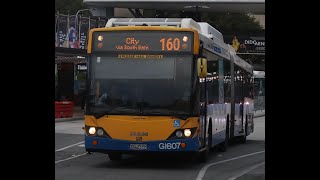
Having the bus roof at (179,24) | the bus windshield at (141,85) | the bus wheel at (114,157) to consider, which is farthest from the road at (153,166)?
the bus roof at (179,24)

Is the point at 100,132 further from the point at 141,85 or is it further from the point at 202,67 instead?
the point at 202,67

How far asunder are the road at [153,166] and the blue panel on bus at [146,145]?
483mm

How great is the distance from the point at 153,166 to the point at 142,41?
291 cm

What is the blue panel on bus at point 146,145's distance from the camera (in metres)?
14.6

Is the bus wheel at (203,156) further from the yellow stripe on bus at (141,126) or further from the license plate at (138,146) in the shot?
the license plate at (138,146)

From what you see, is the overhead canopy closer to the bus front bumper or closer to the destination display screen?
the destination display screen

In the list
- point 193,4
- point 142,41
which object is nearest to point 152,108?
point 142,41

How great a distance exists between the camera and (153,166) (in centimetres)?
1596

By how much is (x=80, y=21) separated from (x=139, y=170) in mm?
27748

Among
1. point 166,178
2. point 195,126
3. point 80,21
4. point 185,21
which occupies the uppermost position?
point 80,21
